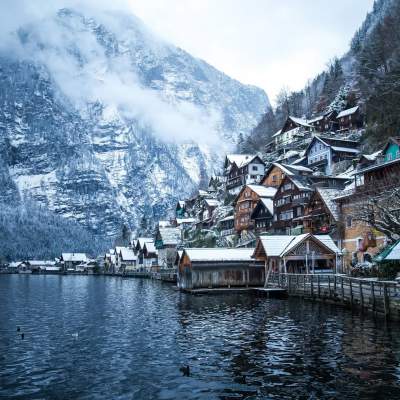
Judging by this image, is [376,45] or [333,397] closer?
[333,397]

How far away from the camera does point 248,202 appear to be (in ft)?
322

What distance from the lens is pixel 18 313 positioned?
46.2 m

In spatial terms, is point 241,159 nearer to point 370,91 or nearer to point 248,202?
point 248,202

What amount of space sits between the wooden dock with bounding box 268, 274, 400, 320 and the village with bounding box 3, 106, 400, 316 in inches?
94.8

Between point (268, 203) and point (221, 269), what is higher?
point (268, 203)

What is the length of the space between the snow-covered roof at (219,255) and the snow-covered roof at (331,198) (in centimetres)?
1369

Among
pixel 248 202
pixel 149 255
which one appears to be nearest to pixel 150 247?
pixel 149 255

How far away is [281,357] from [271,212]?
65.9 m

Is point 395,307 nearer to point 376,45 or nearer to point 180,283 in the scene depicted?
point 180,283

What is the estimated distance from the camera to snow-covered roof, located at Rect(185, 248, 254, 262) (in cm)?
6569

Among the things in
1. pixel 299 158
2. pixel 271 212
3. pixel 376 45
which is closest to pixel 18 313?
pixel 271 212

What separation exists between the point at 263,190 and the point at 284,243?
35462mm

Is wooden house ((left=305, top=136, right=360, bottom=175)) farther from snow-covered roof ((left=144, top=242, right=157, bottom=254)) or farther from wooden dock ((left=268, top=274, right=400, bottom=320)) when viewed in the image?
snow-covered roof ((left=144, top=242, right=157, bottom=254))

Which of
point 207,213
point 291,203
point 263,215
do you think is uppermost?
point 207,213
